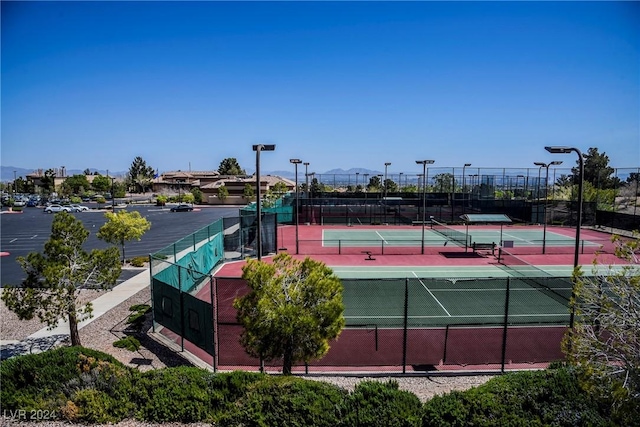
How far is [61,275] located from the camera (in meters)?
11.4

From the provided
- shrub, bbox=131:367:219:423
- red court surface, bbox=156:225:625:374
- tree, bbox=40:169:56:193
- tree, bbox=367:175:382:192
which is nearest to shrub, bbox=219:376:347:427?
shrub, bbox=131:367:219:423

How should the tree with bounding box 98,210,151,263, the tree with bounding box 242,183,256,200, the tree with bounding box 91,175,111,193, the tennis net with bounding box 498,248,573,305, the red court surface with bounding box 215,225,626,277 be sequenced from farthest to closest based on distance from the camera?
the tree with bounding box 91,175,111,193
the tree with bounding box 242,183,256,200
the red court surface with bounding box 215,225,626,277
the tree with bounding box 98,210,151,263
the tennis net with bounding box 498,248,573,305

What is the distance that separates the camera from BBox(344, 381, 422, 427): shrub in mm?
7438

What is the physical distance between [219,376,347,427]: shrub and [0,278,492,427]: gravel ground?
3.58 feet

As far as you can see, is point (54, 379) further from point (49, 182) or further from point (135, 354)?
point (49, 182)

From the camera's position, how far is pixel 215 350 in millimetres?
11648

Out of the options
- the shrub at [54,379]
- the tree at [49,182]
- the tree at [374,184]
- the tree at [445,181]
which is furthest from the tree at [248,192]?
the shrub at [54,379]

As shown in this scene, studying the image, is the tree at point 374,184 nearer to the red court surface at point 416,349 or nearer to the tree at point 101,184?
the tree at point 101,184

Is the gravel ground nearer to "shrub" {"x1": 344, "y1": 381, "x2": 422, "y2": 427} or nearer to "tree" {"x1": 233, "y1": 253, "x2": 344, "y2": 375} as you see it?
"shrub" {"x1": 344, "y1": 381, "x2": 422, "y2": 427}

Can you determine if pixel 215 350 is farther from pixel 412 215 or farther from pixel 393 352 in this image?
pixel 412 215

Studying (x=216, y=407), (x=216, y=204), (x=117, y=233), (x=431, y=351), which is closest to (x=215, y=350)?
(x=216, y=407)

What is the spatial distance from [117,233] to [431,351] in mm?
18659

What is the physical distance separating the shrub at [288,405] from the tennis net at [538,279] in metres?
11.1

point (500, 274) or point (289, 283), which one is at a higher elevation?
point (289, 283)
